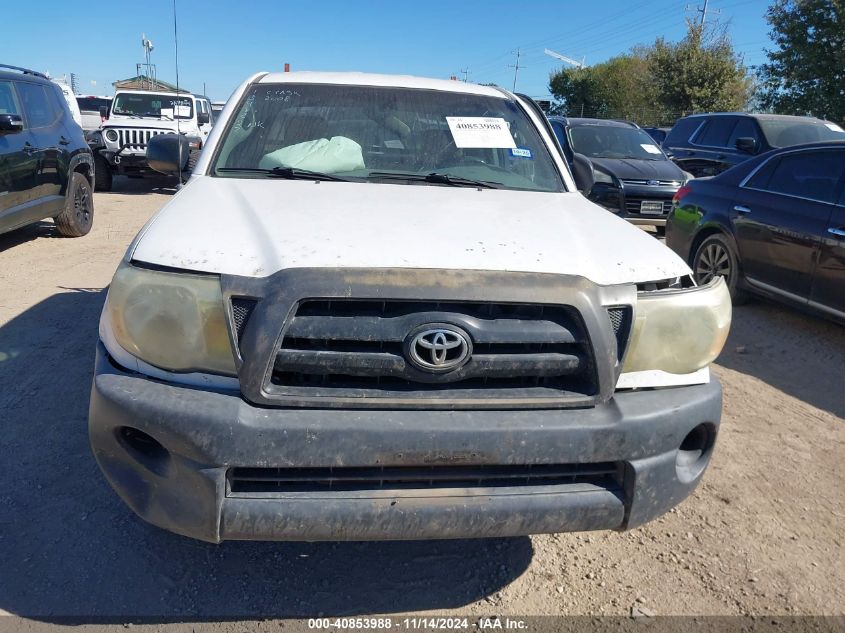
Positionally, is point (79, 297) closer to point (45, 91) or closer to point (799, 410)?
point (45, 91)

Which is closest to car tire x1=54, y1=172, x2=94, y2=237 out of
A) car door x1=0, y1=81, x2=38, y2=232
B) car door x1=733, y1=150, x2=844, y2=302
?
car door x1=0, y1=81, x2=38, y2=232

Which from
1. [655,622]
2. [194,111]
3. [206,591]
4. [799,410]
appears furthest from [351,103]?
[194,111]

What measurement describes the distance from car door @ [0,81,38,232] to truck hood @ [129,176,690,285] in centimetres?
507

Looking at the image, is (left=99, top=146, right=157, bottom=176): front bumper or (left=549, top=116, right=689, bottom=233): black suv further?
(left=99, top=146, right=157, bottom=176): front bumper

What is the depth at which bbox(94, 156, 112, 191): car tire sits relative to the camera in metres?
13.1

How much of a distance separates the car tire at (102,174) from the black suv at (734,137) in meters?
10.5

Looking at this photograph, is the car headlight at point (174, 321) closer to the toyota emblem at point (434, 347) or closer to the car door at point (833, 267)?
the toyota emblem at point (434, 347)

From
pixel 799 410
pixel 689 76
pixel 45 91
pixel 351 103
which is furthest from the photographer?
pixel 689 76

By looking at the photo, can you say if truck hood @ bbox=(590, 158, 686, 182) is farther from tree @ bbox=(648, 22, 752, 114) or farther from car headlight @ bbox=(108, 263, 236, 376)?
tree @ bbox=(648, 22, 752, 114)

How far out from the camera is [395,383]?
83.4 inches

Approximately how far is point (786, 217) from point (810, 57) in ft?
74.2

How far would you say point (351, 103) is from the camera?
11.8 ft

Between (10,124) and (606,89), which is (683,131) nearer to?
(10,124)

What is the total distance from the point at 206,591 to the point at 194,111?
43.1 feet
